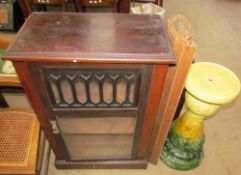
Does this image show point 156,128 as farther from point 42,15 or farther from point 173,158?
point 42,15

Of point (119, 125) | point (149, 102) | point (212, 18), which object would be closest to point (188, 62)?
point (149, 102)

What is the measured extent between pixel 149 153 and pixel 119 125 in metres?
0.40

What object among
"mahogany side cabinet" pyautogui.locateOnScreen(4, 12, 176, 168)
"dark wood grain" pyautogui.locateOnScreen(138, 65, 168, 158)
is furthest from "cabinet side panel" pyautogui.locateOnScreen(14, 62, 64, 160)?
"dark wood grain" pyautogui.locateOnScreen(138, 65, 168, 158)

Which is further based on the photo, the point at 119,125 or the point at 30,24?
the point at 119,125

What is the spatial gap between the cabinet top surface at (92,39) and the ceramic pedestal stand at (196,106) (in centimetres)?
37

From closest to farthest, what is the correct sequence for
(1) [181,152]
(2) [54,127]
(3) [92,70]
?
(3) [92,70]
(2) [54,127]
(1) [181,152]

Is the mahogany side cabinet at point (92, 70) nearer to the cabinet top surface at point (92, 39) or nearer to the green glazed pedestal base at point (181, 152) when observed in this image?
the cabinet top surface at point (92, 39)

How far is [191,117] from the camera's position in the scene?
51.4 inches

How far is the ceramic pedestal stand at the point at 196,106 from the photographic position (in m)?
1.08

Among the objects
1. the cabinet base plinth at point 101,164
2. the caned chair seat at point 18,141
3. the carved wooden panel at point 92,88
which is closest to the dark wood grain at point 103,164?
the cabinet base plinth at point 101,164

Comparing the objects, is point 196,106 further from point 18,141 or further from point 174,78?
point 18,141

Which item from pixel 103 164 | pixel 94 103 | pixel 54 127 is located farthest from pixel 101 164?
pixel 94 103

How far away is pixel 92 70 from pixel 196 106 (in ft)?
1.98

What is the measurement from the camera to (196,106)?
1.15 meters
